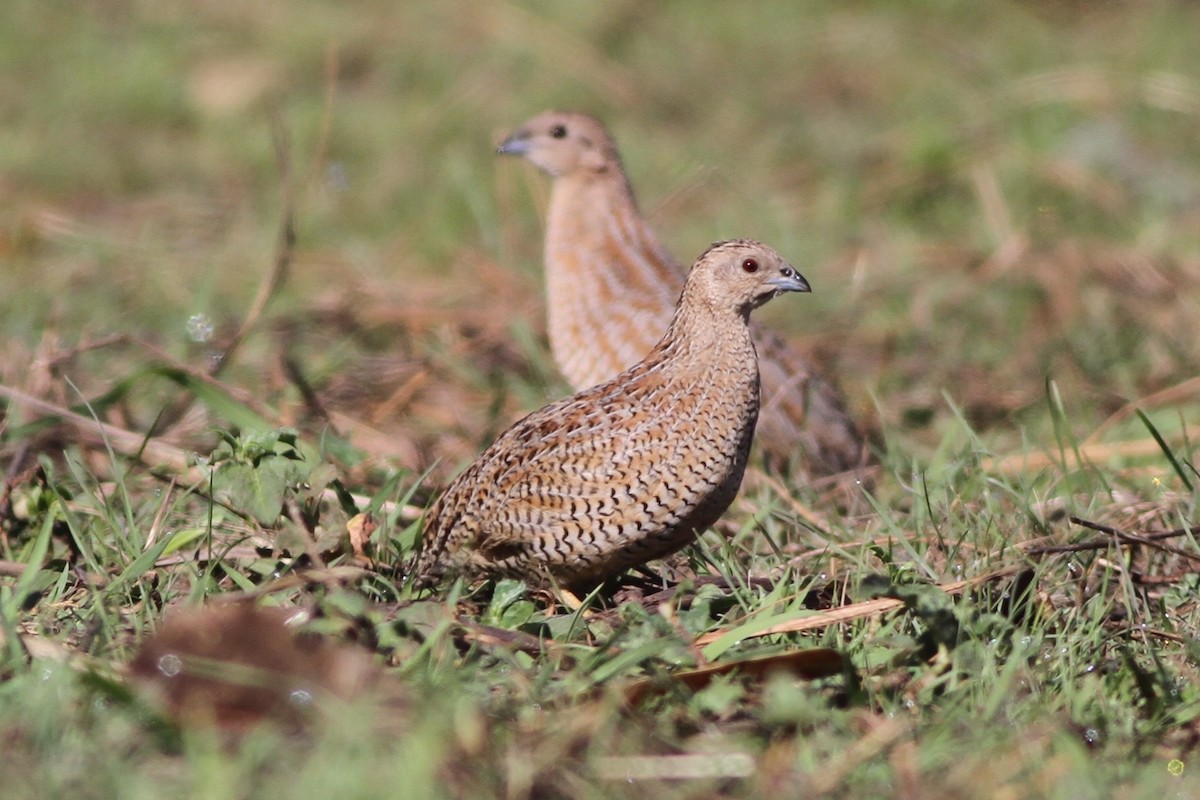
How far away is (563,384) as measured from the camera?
6922 mm

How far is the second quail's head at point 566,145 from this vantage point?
22.4 feet

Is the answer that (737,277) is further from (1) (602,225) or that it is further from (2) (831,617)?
(1) (602,225)

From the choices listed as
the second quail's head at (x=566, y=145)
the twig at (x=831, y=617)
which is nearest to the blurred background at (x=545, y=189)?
the second quail's head at (x=566, y=145)

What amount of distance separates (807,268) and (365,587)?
4601 mm

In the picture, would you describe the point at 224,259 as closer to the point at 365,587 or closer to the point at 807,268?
the point at 807,268

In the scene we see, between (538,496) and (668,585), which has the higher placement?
(538,496)

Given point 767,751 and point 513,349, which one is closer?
point 767,751

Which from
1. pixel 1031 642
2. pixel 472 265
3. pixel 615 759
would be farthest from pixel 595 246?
pixel 615 759

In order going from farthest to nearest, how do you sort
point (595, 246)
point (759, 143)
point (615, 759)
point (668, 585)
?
point (759, 143) → point (595, 246) → point (668, 585) → point (615, 759)

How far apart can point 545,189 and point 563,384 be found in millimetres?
2904

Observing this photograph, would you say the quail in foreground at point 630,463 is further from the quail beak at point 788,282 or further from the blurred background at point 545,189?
the blurred background at point 545,189

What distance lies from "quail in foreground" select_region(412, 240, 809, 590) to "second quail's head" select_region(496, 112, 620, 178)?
224cm

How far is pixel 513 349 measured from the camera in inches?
289

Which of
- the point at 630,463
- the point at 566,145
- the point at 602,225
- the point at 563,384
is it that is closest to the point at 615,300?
the point at 602,225
